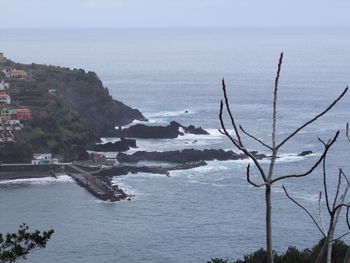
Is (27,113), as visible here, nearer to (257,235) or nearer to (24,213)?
(24,213)

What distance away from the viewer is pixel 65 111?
5428 centimetres

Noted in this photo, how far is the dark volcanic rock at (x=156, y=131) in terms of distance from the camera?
55.0m

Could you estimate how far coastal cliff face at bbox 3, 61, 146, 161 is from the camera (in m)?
49.6

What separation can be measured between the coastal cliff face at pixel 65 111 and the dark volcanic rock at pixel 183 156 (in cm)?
295

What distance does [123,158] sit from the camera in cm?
4750

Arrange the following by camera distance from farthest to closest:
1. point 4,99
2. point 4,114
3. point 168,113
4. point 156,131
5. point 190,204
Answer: point 168,113, point 156,131, point 4,99, point 4,114, point 190,204

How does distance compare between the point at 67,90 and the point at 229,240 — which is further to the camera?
the point at 67,90

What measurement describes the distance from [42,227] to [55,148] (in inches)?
685

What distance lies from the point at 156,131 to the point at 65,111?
20.6 ft

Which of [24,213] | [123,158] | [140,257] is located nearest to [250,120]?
[123,158]

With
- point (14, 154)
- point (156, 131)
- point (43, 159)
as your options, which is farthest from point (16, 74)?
point (43, 159)

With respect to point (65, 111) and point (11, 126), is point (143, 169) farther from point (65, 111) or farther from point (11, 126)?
point (65, 111)

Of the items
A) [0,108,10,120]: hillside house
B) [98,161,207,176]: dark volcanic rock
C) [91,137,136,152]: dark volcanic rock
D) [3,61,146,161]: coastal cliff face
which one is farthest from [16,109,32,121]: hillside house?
[98,161,207,176]: dark volcanic rock

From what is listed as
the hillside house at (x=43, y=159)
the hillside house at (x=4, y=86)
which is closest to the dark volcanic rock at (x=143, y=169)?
the hillside house at (x=43, y=159)
